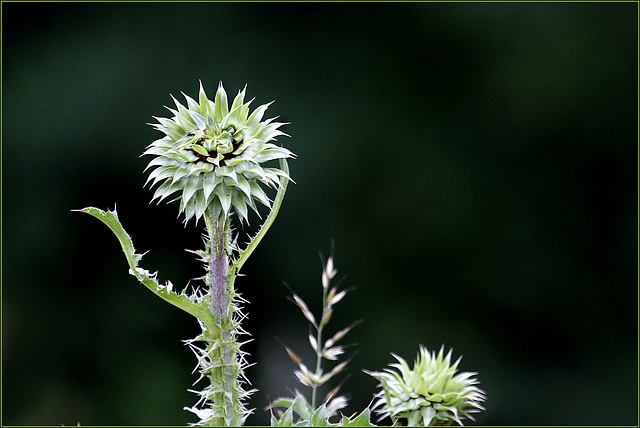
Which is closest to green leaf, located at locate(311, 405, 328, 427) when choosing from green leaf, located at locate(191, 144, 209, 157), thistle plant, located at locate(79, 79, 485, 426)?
thistle plant, located at locate(79, 79, 485, 426)

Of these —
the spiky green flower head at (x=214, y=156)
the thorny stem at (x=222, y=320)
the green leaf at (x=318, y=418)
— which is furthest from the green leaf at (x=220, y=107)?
the green leaf at (x=318, y=418)

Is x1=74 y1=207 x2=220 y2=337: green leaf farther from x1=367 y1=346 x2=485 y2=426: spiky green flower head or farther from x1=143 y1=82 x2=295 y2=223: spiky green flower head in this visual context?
x1=367 y1=346 x2=485 y2=426: spiky green flower head

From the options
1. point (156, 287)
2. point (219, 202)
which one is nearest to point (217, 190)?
point (219, 202)

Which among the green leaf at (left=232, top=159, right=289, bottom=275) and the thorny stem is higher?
the green leaf at (left=232, top=159, right=289, bottom=275)

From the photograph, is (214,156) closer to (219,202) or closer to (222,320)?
(219,202)

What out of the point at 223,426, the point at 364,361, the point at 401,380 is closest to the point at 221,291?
the point at 223,426

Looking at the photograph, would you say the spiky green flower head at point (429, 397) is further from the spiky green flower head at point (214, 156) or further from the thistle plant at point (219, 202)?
the spiky green flower head at point (214, 156)

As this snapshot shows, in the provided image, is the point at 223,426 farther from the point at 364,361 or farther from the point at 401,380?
the point at 364,361
